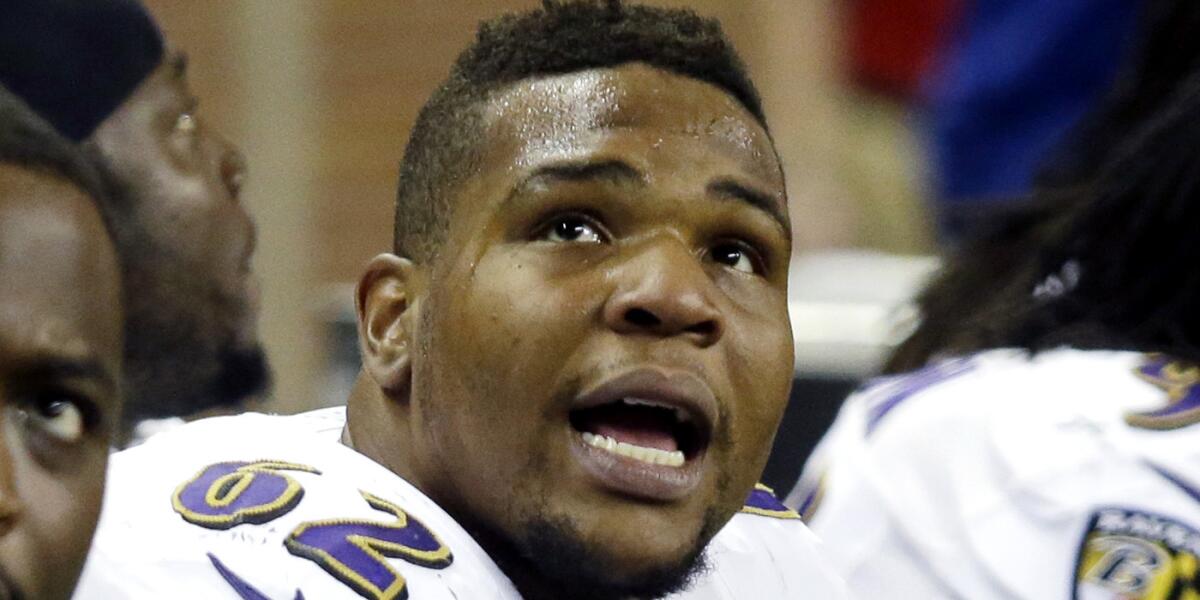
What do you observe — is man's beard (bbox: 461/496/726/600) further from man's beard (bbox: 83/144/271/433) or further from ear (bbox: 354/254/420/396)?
man's beard (bbox: 83/144/271/433)

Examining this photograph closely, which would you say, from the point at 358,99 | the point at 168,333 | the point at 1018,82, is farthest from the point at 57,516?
the point at 358,99

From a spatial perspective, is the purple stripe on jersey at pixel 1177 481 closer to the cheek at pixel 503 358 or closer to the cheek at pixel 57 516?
the cheek at pixel 503 358

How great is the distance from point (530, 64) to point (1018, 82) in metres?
3.03

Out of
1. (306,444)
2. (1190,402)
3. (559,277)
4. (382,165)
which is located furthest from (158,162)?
Result: (382,165)

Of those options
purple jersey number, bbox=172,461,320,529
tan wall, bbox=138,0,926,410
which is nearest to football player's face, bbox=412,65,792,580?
purple jersey number, bbox=172,461,320,529

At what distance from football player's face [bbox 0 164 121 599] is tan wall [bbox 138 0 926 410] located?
3.84 metres

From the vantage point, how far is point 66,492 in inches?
60.3

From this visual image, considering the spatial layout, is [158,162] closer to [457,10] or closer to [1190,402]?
[1190,402]

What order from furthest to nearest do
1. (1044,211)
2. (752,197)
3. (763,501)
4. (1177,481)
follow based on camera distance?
(1044,211)
(1177,481)
(763,501)
(752,197)

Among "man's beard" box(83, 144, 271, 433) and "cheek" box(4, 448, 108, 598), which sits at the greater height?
"cheek" box(4, 448, 108, 598)

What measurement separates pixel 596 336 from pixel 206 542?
0.39 m

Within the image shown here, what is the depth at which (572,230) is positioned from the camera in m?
1.94

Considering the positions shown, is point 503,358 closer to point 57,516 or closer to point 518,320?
point 518,320

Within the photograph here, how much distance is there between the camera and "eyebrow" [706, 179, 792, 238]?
1.97 m
